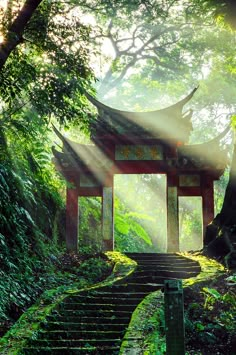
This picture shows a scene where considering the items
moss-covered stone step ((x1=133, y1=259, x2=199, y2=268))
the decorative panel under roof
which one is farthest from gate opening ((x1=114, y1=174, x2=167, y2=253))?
moss-covered stone step ((x1=133, y1=259, x2=199, y2=268))

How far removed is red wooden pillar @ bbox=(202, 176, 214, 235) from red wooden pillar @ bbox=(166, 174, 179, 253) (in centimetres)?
147

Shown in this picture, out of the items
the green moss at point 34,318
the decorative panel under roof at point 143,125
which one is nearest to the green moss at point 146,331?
the green moss at point 34,318

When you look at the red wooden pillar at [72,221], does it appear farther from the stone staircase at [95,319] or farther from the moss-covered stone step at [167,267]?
the stone staircase at [95,319]

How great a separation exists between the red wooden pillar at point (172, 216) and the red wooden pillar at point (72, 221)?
3.26 m

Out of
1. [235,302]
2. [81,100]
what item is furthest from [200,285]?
[81,100]

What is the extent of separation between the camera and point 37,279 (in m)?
9.37

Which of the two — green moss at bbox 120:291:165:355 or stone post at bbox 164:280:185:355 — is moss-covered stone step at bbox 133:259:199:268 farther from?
stone post at bbox 164:280:185:355

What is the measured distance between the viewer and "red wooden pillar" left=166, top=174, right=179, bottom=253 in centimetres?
1574

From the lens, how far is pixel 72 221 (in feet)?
52.5

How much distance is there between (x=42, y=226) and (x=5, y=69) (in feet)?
20.2

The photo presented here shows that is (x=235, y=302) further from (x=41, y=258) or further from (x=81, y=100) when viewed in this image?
(x=81, y=100)

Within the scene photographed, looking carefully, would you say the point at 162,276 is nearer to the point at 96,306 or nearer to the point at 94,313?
the point at 96,306

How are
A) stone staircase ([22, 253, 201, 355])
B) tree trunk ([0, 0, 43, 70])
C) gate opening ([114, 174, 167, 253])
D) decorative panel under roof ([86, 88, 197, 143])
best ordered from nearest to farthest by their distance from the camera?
stone staircase ([22, 253, 201, 355])
tree trunk ([0, 0, 43, 70])
decorative panel under roof ([86, 88, 197, 143])
gate opening ([114, 174, 167, 253])

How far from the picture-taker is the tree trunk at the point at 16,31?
750 cm
